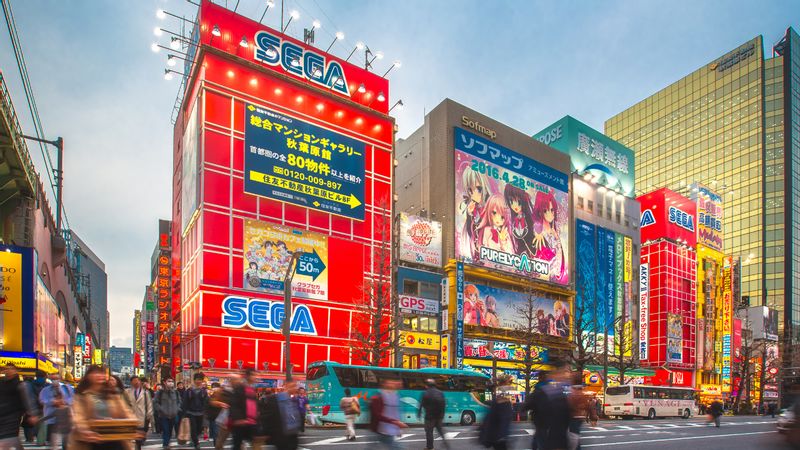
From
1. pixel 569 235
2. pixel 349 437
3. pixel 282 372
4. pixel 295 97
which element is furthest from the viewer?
pixel 569 235

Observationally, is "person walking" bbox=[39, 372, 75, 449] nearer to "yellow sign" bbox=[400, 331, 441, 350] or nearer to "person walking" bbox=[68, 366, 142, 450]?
"person walking" bbox=[68, 366, 142, 450]

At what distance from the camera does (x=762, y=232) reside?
104562 mm

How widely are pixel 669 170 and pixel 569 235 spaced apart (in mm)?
74121

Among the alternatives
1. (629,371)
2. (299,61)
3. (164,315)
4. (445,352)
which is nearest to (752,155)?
(629,371)

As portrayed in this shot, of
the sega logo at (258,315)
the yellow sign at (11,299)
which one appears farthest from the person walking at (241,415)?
the sega logo at (258,315)

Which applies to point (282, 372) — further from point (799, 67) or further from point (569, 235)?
point (799, 67)

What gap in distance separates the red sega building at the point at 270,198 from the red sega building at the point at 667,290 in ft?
109

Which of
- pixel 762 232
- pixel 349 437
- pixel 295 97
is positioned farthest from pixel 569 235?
pixel 762 232

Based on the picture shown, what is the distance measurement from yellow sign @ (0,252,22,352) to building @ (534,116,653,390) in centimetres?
4309

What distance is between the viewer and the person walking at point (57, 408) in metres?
9.85

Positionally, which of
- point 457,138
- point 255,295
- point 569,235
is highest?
point 457,138

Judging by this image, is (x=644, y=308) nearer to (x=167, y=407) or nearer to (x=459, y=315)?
(x=459, y=315)

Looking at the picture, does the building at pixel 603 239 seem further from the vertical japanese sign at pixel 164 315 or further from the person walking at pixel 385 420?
the person walking at pixel 385 420

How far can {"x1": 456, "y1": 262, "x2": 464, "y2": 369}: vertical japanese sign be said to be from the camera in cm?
4519
